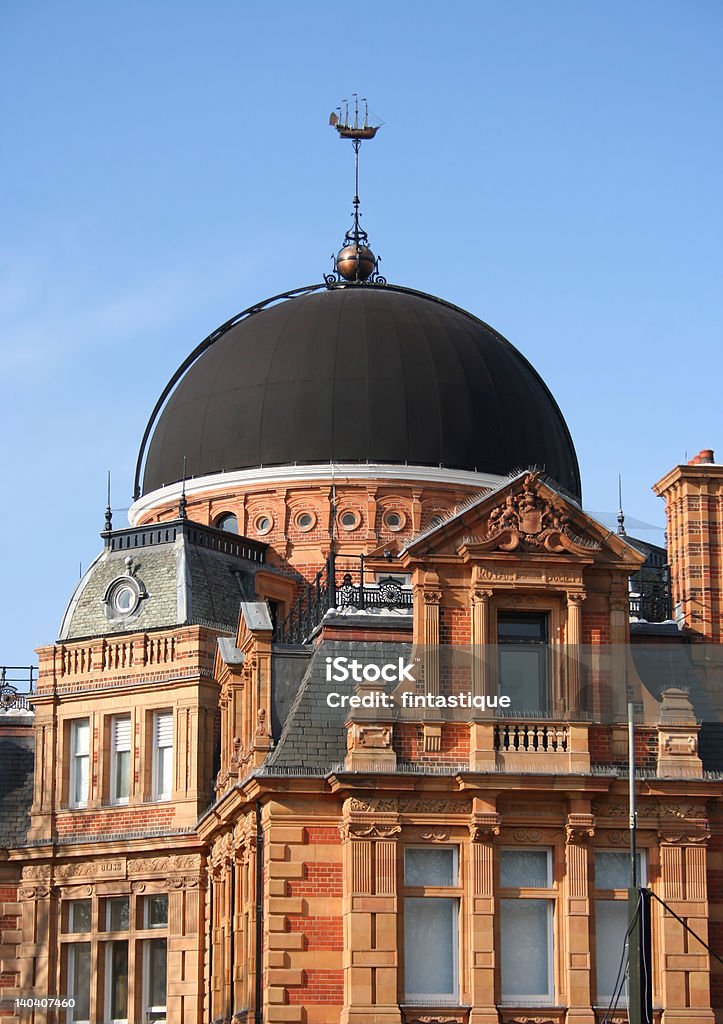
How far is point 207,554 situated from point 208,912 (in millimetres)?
10571

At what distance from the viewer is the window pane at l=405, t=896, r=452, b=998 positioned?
123 ft

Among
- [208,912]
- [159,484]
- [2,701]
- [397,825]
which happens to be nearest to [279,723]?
[397,825]

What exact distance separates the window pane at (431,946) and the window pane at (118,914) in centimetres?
1748

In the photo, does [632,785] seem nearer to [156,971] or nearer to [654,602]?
[654,602]

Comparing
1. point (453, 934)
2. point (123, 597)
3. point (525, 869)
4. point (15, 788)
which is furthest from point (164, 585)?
point (453, 934)

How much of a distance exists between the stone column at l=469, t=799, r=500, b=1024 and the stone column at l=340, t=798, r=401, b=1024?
1.32 m

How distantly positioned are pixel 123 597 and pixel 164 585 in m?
1.12

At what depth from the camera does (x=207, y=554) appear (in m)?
56.9

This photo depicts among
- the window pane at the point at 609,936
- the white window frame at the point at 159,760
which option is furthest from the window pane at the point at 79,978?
the window pane at the point at 609,936

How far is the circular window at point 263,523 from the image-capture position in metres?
62.0

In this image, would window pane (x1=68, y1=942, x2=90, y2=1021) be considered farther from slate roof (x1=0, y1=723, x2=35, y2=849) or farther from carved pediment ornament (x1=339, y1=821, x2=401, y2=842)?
carved pediment ornament (x1=339, y1=821, x2=401, y2=842)

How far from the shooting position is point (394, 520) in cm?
6178

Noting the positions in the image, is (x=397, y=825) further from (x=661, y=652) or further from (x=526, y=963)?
(x=661, y=652)

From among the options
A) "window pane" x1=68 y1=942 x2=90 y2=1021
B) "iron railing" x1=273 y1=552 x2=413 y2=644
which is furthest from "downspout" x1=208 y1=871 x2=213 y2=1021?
"window pane" x1=68 y1=942 x2=90 y2=1021
